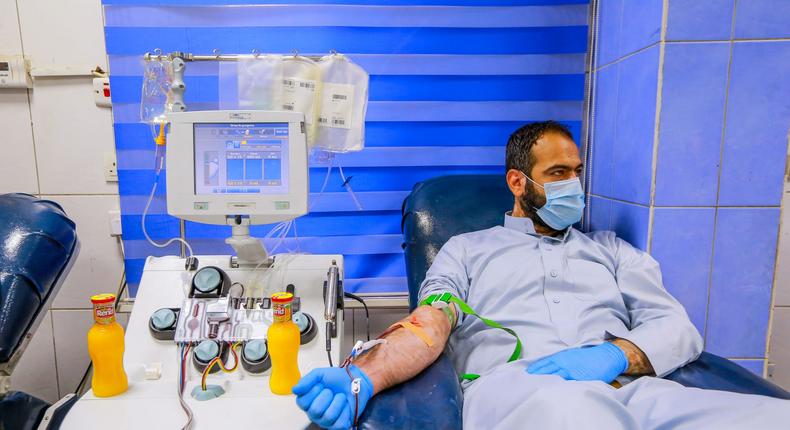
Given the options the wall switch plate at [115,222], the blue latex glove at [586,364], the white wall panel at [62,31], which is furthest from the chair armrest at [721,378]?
the white wall panel at [62,31]

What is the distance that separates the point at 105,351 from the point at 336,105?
40.1 inches

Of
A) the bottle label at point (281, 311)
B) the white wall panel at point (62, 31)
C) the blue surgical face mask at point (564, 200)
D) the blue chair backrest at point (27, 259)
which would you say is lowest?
the bottle label at point (281, 311)

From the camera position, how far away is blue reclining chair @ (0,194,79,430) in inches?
45.6

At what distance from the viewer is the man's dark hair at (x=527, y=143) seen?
4.93ft

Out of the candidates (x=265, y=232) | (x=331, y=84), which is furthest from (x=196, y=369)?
(x=331, y=84)

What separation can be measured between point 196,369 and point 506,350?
0.89 metres

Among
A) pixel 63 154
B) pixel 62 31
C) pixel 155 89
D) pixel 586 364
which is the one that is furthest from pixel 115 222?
pixel 586 364

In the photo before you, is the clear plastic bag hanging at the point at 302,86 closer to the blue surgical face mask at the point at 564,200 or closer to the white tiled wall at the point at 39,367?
the blue surgical face mask at the point at 564,200

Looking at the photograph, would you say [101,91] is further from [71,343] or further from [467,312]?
[467,312]

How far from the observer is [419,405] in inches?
37.5

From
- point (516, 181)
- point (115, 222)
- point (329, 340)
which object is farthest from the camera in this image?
point (115, 222)

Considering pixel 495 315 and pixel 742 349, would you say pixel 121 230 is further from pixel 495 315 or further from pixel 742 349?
pixel 742 349

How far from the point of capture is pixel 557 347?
1261mm

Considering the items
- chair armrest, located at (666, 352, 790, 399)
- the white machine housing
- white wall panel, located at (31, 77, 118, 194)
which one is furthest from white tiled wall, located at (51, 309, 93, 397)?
chair armrest, located at (666, 352, 790, 399)
